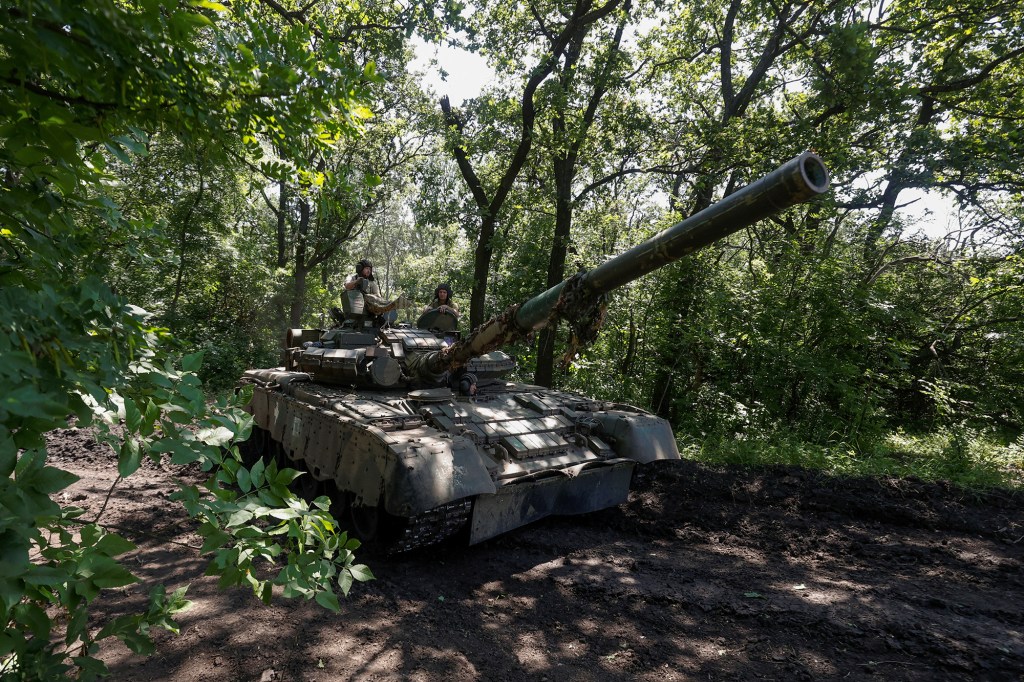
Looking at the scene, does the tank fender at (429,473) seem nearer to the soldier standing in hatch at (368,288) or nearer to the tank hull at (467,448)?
the tank hull at (467,448)

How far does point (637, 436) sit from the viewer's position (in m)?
7.42

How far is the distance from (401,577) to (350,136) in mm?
4389

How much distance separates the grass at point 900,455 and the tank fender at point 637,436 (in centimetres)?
237

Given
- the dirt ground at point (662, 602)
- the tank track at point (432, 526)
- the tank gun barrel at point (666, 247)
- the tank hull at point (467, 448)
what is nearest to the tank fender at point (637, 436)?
the tank hull at point (467, 448)

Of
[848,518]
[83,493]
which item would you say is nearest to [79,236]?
[83,493]

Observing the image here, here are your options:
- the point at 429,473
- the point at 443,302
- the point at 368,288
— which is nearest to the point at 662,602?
the point at 429,473

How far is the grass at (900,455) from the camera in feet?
27.3

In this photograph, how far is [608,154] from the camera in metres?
12.5

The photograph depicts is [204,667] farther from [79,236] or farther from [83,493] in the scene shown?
[83,493]

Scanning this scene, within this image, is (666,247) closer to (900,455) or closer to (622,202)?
(900,455)

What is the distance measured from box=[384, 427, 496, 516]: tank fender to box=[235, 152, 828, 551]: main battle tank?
0.04 ft

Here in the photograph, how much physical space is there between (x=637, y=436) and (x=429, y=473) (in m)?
2.98

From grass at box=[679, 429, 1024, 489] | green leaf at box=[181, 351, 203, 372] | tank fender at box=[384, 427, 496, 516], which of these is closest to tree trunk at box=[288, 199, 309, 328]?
grass at box=[679, 429, 1024, 489]

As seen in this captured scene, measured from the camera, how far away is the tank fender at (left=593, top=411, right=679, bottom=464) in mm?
7359
